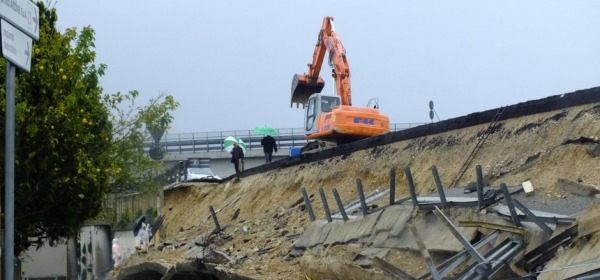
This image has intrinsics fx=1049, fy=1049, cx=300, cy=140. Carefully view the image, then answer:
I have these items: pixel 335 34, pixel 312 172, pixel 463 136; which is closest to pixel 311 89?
pixel 335 34

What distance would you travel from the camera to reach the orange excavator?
99.6 ft

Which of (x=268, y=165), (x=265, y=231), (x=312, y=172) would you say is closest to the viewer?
(x=265, y=231)

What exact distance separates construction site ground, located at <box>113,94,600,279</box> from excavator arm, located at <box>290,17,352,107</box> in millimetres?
4687

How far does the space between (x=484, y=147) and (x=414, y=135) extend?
3.96 meters

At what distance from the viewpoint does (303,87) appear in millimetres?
35125

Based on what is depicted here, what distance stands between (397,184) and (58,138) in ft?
23.1

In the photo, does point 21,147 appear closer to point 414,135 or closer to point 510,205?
point 510,205

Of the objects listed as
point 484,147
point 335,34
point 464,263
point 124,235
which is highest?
point 335,34

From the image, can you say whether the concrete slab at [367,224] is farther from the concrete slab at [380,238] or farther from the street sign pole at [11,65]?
the street sign pole at [11,65]

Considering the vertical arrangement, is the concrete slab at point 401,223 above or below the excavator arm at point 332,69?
below

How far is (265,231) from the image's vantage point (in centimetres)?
2158

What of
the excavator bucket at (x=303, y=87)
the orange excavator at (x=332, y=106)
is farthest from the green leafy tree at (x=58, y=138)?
the excavator bucket at (x=303, y=87)

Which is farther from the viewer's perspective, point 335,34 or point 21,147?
point 335,34

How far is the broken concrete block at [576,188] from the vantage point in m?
12.5
